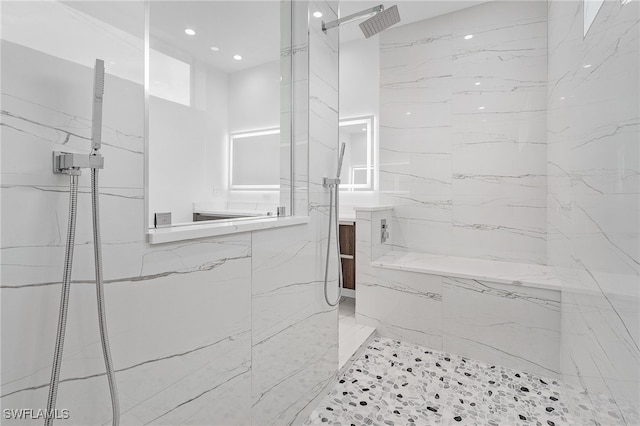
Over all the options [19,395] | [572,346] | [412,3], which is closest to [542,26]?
[412,3]

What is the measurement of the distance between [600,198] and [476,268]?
51.9 inches

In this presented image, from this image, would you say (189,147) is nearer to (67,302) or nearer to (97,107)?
(97,107)

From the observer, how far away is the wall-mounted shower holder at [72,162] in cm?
67

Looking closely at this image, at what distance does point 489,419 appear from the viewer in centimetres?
162

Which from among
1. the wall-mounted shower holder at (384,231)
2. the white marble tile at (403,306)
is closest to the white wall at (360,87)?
the wall-mounted shower holder at (384,231)

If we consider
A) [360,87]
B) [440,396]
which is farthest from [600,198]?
[360,87]

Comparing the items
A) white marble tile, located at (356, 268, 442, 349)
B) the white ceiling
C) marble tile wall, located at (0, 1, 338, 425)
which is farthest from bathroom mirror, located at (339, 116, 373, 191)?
marble tile wall, located at (0, 1, 338, 425)

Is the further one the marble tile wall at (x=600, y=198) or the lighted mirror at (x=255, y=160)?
the lighted mirror at (x=255, y=160)

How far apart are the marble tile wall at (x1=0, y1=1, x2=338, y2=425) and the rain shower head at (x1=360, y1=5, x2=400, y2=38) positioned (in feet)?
3.66

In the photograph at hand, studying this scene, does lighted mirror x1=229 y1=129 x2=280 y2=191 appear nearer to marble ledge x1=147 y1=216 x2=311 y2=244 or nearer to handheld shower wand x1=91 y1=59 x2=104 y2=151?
marble ledge x1=147 y1=216 x2=311 y2=244

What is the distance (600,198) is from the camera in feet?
4.06

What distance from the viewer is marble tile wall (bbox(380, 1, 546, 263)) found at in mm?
2637

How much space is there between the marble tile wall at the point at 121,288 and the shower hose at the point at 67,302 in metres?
0.05

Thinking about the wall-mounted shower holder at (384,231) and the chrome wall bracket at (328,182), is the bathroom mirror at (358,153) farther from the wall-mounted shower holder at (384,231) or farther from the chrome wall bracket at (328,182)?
the chrome wall bracket at (328,182)
